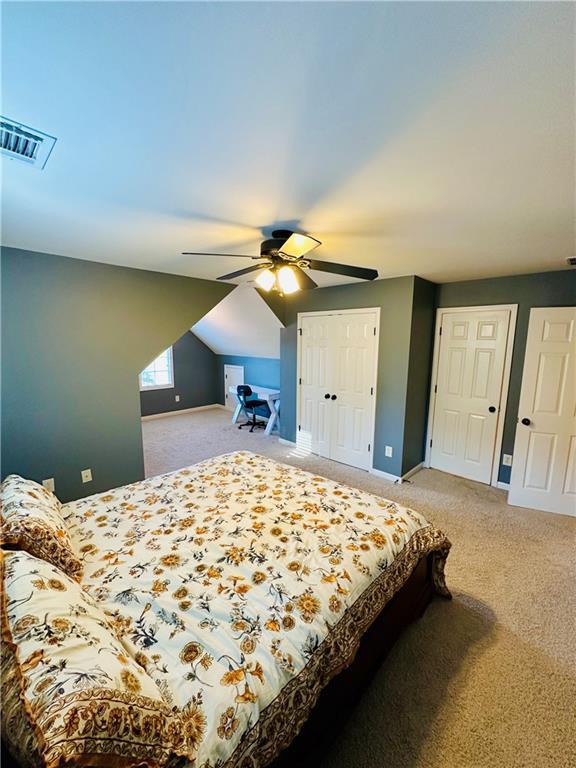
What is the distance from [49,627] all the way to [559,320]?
3.91 m

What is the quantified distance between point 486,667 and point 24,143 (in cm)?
312

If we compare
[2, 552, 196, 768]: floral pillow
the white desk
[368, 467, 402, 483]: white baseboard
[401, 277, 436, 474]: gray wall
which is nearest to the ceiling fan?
[401, 277, 436, 474]: gray wall

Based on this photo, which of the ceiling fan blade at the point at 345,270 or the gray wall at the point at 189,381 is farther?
the gray wall at the point at 189,381

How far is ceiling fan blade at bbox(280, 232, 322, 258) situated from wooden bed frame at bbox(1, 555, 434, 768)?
77.3 inches

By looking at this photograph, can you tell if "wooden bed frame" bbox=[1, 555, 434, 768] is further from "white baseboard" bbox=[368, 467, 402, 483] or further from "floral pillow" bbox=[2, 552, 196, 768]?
"white baseboard" bbox=[368, 467, 402, 483]

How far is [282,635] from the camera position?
1.17 meters

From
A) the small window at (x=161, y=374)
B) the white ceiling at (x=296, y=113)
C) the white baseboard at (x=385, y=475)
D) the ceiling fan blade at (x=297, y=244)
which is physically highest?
the white ceiling at (x=296, y=113)

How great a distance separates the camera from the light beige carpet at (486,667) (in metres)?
1.32

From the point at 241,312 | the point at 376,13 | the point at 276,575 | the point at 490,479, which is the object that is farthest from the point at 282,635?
the point at 241,312

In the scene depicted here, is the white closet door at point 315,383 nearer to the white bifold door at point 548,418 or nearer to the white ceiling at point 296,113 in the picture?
the white bifold door at point 548,418

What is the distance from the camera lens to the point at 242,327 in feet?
18.0

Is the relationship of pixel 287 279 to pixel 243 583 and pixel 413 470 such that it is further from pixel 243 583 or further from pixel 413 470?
pixel 413 470

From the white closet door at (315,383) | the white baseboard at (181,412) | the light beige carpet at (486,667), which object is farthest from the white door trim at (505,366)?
the white baseboard at (181,412)

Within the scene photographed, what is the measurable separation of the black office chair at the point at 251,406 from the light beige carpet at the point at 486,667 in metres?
3.40
